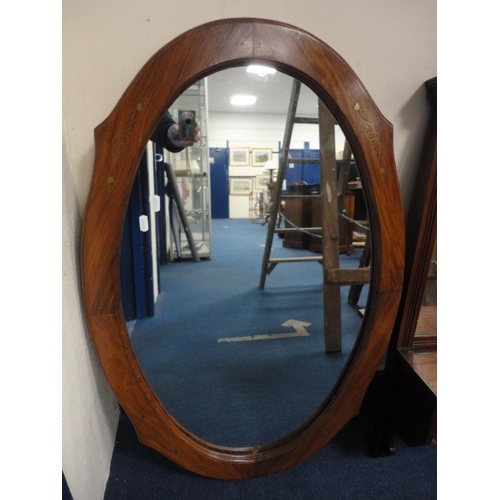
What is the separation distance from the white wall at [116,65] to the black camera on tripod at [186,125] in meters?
0.14

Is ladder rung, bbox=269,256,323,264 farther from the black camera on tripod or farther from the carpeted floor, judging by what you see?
the black camera on tripod

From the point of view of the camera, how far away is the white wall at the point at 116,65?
698 millimetres

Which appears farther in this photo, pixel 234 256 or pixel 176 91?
pixel 234 256

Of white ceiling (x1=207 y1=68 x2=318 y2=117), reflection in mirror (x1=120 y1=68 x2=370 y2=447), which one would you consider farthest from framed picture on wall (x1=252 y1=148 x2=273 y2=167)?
white ceiling (x1=207 y1=68 x2=318 y2=117)

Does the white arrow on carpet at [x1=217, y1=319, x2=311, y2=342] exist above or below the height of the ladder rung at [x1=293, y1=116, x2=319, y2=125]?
below

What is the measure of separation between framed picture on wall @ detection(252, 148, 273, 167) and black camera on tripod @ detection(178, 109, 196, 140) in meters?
0.55

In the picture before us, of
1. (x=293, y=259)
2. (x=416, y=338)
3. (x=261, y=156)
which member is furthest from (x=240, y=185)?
(x=416, y=338)

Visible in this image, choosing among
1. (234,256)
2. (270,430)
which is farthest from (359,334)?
(234,256)

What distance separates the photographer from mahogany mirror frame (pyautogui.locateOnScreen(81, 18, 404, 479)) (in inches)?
27.2

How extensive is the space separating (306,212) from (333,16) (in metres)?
0.72

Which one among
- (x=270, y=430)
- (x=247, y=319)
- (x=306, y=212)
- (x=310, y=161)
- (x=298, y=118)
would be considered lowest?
(x=270, y=430)

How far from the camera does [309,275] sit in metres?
1.76

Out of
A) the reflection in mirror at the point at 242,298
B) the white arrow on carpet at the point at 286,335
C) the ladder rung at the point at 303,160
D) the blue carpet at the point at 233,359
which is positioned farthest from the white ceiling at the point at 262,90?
the white arrow on carpet at the point at 286,335
